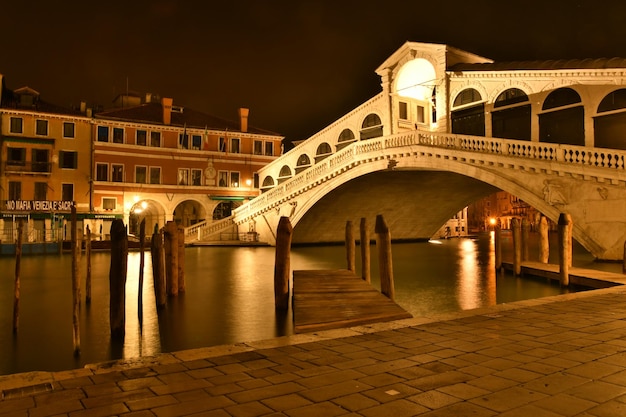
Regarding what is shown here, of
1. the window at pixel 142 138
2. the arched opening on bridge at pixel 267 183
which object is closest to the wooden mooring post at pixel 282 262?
the window at pixel 142 138

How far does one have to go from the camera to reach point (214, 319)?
7406 millimetres

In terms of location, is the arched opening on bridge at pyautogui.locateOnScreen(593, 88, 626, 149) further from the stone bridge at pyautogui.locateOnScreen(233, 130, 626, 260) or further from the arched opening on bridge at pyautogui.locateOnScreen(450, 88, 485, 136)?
the arched opening on bridge at pyautogui.locateOnScreen(450, 88, 485, 136)

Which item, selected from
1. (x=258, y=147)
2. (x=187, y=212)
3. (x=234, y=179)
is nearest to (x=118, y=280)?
(x=234, y=179)

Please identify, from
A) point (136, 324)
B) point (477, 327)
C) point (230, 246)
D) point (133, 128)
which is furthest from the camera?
point (133, 128)

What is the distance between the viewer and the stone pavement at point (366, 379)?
Result: 2.53 m

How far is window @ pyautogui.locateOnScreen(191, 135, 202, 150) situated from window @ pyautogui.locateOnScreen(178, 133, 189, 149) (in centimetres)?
27

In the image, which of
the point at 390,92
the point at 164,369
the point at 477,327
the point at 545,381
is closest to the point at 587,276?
the point at 477,327

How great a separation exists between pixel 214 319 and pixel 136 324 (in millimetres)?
1059

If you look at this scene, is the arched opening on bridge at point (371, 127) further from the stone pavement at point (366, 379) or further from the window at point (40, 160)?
the stone pavement at point (366, 379)

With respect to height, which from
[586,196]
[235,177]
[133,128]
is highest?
[133,128]

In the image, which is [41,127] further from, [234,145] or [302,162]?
[302,162]

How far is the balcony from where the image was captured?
22000 mm

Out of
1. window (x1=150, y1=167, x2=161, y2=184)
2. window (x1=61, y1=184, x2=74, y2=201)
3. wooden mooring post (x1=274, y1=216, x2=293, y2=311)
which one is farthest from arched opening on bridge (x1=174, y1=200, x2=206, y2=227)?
wooden mooring post (x1=274, y1=216, x2=293, y2=311)

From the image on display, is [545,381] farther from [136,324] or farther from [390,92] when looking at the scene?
[390,92]
